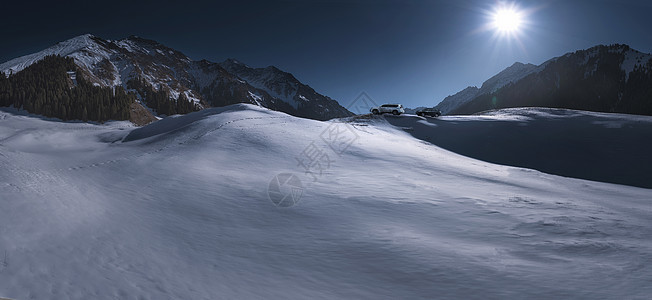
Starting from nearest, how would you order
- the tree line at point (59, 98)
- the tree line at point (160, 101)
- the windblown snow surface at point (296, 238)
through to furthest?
1. the windblown snow surface at point (296, 238)
2. the tree line at point (59, 98)
3. the tree line at point (160, 101)

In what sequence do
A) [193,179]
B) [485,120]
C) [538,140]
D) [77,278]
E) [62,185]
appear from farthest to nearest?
[485,120] → [538,140] → [193,179] → [62,185] → [77,278]

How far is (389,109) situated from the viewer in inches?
1410

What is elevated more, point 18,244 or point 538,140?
point 538,140

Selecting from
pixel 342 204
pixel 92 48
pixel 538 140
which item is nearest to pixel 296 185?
pixel 342 204

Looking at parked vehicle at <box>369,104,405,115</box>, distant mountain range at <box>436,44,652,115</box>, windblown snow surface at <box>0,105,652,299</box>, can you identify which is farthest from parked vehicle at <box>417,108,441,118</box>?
distant mountain range at <box>436,44,652,115</box>

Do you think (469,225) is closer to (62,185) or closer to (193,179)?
(193,179)

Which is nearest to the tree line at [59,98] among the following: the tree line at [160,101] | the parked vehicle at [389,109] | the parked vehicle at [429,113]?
the tree line at [160,101]

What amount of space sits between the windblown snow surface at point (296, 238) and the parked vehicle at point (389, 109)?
27.1 m

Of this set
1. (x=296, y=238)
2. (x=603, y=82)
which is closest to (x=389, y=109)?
(x=296, y=238)

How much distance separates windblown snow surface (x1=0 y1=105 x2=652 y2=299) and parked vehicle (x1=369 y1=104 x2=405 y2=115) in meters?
27.1

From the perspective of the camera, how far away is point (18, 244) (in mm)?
3713

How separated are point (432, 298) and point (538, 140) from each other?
105ft

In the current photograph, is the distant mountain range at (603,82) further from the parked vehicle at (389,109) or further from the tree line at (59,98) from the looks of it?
the tree line at (59,98)

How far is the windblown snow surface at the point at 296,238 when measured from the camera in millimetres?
3398
